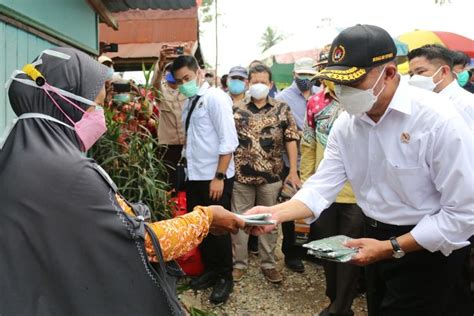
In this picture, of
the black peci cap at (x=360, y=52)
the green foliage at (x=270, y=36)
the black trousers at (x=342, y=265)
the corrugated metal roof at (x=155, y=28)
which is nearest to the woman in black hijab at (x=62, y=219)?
the black peci cap at (x=360, y=52)

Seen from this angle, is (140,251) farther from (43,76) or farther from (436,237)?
(436,237)

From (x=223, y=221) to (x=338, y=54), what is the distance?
37.4 inches

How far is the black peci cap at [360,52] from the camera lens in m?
1.88

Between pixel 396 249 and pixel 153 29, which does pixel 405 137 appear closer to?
pixel 396 249

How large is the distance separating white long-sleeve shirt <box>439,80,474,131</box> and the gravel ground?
1.80 m

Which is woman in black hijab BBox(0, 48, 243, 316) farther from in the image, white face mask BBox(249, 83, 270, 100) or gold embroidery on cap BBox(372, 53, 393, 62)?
white face mask BBox(249, 83, 270, 100)

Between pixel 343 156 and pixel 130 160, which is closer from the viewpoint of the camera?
pixel 343 156

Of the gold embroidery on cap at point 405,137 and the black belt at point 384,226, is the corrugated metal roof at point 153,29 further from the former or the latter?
the gold embroidery on cap at point 405,137

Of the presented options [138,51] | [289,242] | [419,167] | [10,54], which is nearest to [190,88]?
[10,54]

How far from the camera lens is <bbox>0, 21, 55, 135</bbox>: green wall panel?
254cm

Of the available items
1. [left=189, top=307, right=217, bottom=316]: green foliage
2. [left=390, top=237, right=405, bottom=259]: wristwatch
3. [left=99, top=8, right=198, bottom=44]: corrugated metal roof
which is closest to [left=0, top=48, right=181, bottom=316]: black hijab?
[left=390, top=237, right=405, bottom=259]: wristwatch

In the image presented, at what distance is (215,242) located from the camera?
3891mm

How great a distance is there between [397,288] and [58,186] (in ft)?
5.19

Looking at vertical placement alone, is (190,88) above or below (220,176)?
above
